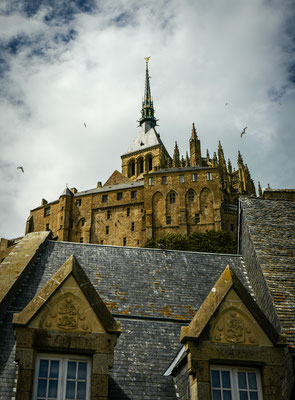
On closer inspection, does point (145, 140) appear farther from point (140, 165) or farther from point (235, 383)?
point (235, 383)

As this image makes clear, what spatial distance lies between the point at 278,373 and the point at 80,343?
312 centimetres

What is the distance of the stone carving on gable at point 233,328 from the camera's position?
27.4 feet

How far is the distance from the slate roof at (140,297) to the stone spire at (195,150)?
102496mm

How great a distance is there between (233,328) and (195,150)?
369 feet

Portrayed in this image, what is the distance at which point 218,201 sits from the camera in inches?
3649

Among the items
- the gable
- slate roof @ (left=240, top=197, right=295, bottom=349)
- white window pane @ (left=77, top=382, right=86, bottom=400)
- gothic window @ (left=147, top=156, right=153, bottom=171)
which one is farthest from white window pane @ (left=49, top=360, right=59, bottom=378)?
gothic window @ (left=147, top=156, right=153, bottom=171)

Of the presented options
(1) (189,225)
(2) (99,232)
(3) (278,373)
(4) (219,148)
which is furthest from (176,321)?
(4) (219,148)

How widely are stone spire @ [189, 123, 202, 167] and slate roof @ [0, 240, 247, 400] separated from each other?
102 metres

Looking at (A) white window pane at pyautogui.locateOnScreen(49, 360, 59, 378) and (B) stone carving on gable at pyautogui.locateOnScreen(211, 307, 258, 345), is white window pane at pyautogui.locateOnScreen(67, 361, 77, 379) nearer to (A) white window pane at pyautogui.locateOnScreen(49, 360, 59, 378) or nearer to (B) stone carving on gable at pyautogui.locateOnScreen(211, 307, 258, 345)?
(A) white window pane at pyautogui.locateOnScreen(49, 360, 59, 378)

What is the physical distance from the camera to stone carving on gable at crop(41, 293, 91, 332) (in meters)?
8.24

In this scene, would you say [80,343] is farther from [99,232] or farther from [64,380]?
[99,232]

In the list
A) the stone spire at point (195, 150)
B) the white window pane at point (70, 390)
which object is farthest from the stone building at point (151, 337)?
the stone spire at point (195, 150)

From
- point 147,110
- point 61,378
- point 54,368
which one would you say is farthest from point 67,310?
point 147,110

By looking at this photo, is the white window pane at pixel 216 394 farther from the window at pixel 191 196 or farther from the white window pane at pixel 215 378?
the window at pixel 191 196
